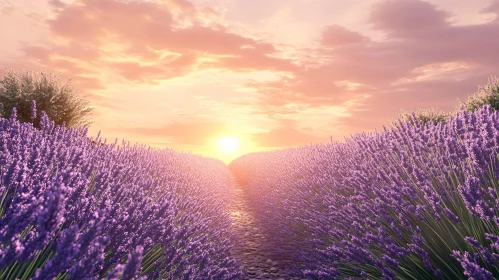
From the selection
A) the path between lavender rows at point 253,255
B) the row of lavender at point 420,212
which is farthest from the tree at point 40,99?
the row of lavender at point 420,212

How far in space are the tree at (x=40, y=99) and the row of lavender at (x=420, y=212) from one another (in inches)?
249

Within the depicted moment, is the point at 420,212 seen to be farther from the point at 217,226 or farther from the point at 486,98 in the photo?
the point at 486,98

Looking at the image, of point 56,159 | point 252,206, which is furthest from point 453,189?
point 252,206

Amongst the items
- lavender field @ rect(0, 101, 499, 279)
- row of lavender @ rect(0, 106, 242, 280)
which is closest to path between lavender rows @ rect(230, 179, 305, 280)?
lavender field @ rect(0, 101, 499, 279)

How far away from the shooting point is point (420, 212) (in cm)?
299

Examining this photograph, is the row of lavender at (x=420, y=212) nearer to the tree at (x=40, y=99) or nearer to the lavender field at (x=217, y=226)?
the lavender field at (x=217, y=226)

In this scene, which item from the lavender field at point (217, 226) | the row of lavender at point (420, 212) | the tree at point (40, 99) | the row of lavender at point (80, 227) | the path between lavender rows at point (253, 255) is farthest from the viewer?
the tree at point (40, 99)

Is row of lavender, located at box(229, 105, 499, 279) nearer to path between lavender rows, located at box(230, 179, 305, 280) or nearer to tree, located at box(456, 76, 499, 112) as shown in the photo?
path between lavender rows, located at box(230, 179, 305, 280)

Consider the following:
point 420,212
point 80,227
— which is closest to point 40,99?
point 80,227

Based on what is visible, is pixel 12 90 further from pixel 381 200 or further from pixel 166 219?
pixel 381 200

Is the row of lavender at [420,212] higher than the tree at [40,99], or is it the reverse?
the tree at [40,99]

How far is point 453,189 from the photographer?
3.10 metres

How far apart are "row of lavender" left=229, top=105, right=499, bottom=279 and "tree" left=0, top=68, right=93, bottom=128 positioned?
6.33 meters

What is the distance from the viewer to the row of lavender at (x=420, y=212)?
2.36 metres
